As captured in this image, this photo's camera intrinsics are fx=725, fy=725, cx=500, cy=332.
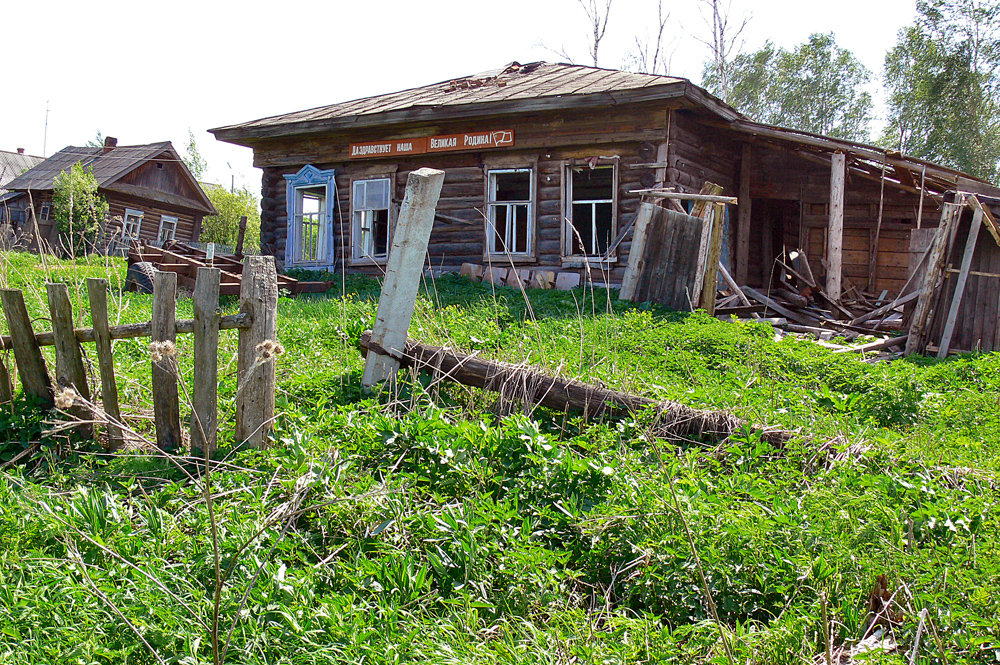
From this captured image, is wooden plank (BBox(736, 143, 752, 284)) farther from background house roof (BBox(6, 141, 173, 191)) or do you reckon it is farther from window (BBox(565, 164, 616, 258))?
background house roof (BBox(6, 141, 173, 191))

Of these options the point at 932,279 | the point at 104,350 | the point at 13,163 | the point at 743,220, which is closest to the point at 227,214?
the point at 13,163

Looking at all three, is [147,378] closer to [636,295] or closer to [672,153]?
[636,295]

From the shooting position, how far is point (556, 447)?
384cm

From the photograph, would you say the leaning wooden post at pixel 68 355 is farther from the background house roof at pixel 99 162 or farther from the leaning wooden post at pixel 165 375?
the background house roof at pixel 99 162

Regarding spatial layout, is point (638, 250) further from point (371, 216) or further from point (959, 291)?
point (371, 216)

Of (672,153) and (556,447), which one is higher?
(672,153)

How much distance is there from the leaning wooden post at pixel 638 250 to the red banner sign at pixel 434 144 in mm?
3891

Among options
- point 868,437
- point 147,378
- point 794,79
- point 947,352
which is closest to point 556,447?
point 868,437

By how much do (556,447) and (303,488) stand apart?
1.30 m

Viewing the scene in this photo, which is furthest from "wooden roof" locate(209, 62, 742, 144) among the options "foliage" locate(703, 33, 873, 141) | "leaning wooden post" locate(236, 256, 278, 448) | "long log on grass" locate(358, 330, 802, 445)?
"foliage" locate(703, 33, 873, 141)

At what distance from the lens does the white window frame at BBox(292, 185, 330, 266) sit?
15625mm

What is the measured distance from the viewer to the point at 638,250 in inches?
402

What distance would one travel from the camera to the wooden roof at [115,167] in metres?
29.8

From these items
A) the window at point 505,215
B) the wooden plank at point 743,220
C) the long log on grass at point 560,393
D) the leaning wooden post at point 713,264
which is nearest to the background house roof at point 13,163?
the window at point 505,215
